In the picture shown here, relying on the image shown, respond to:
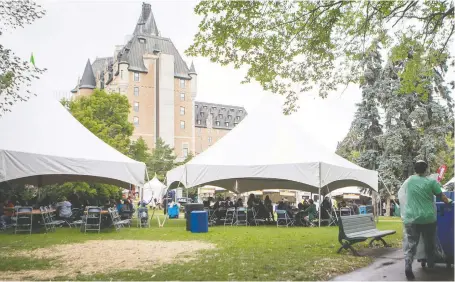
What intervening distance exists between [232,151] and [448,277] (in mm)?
13324

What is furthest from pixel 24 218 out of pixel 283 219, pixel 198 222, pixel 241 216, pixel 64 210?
pixel 283 219

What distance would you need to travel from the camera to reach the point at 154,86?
82.6 meters

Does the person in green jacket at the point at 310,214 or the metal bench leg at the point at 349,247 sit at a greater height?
the person in green jacket at the point at 310,214

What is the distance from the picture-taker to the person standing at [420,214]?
265 inches

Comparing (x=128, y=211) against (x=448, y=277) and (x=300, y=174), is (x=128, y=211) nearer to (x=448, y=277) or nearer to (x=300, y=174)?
(x=300, y=174)

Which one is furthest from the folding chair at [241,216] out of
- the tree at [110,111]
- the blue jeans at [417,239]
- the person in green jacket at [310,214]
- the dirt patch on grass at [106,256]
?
the tree at [110,111]

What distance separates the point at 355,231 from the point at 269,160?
29.2 ft

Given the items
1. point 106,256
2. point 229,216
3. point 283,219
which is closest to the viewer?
point 106,256

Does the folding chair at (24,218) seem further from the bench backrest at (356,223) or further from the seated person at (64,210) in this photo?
the bench backrest at (356,223)

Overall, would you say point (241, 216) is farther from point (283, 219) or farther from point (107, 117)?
point (107, 117)

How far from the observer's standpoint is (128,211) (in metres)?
18.8

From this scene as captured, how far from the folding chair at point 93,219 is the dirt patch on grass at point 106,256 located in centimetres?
322

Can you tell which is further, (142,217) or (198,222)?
(142,217)

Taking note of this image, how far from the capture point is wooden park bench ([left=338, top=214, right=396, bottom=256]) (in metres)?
9.27
